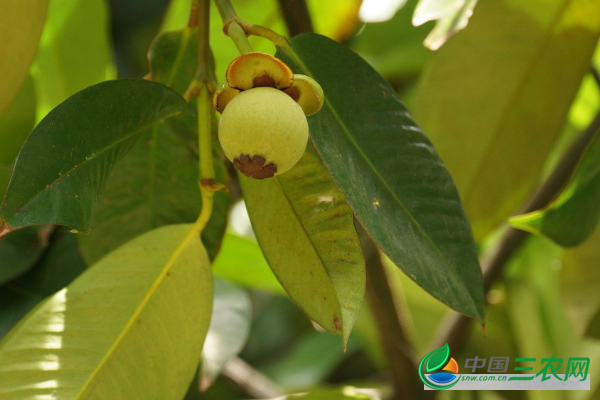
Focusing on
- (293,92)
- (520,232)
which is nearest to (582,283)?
(520,232)

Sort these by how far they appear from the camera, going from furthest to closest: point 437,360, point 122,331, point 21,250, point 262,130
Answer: point 437,360 < point 21,250 < point 122,331 < point 262,130

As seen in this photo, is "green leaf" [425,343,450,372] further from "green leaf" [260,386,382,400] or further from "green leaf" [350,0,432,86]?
"green leaf" [350,0,432,86]

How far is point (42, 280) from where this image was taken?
71cm

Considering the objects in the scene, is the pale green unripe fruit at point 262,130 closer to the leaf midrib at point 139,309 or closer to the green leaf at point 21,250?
the leaf midrib at point 139,309

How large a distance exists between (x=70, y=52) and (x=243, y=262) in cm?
42

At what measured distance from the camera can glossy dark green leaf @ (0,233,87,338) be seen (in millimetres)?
687

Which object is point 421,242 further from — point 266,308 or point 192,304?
point 266,308

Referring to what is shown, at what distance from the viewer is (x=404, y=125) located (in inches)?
18.5

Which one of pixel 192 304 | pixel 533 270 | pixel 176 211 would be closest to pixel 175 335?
pixel 192 304

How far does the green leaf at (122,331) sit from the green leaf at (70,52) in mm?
412

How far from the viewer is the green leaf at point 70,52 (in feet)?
2.65

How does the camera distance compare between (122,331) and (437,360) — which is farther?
(437,360)

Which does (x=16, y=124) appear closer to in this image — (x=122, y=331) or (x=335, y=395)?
(x=122, y=331)

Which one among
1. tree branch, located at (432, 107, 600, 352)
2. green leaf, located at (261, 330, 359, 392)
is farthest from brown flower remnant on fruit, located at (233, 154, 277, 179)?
green leaf, located at (261, 330, 359, 392)
